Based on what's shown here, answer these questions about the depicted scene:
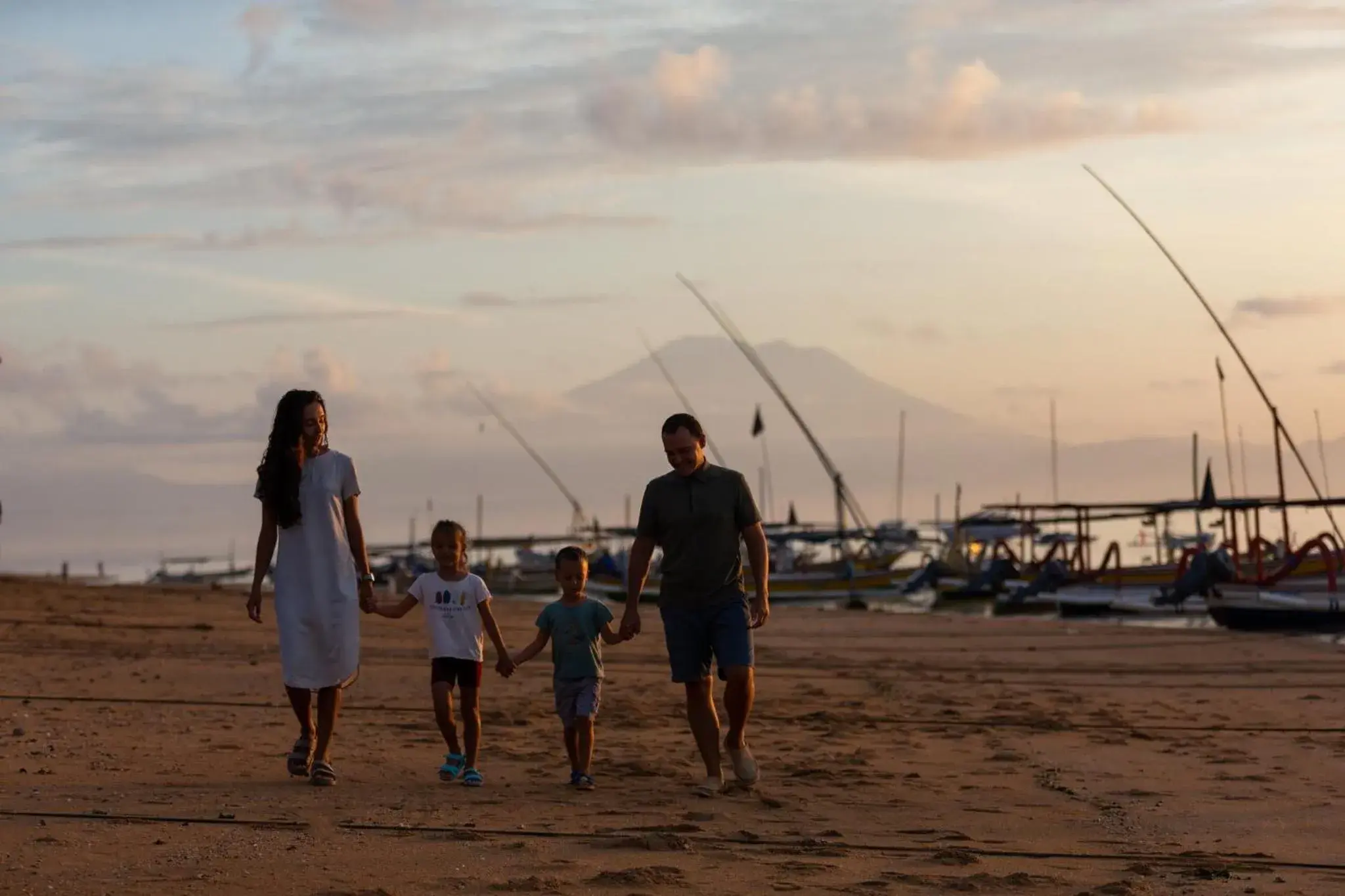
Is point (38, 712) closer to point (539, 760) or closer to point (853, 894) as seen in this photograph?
point (539, 760)

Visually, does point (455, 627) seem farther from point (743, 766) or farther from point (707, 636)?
point (743, 766)

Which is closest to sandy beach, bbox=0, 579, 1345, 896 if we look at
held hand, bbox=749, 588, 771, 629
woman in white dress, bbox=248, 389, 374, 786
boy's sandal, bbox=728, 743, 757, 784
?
boy's sandal, bbox=728, 743, 757, 784

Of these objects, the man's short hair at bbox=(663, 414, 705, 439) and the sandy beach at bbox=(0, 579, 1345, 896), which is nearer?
the sandy beach at bbox=(0, 579, 1345, 896)

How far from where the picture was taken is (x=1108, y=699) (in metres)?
13.9

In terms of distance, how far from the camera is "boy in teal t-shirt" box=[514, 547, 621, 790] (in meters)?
7.95

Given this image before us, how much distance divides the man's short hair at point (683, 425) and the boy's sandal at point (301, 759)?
2055 millimetres

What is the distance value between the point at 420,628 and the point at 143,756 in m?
14.5

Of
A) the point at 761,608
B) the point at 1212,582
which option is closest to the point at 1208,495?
the point at 1212,582

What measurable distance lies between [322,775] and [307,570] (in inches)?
34.2

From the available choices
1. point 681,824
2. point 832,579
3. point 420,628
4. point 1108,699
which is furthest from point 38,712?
point 832,579

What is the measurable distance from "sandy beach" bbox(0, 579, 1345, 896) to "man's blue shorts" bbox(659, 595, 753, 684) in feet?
1.76

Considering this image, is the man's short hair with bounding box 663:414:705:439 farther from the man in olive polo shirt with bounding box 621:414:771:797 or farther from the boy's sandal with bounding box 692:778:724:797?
Result: the boy's sandal with bounding box 692:778:724:797

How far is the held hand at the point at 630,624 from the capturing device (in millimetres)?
8000

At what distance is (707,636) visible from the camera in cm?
813
